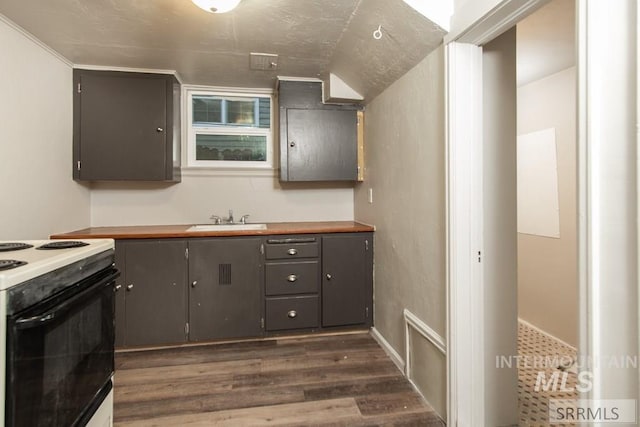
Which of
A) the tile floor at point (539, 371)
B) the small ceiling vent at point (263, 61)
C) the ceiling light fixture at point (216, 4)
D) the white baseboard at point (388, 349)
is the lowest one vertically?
the tile floor at point (539, 371)

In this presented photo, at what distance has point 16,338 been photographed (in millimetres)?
844

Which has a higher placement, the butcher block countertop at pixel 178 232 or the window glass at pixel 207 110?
the window glass at pixel 207 110

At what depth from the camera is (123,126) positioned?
2557 millimetres

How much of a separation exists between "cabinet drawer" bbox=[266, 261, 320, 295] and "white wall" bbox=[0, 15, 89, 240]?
1.62 meters

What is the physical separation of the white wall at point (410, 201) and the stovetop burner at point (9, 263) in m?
1.70

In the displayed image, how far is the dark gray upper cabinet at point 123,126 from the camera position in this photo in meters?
2.52

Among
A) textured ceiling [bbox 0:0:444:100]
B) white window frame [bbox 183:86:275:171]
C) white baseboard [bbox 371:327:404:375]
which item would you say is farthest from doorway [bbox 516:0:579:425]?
white window frame [bbox 183:86:275:171]

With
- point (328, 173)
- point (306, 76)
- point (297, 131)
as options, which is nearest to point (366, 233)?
point (328, 173)

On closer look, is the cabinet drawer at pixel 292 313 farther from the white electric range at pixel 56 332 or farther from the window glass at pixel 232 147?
the window glass at pixel 232 147

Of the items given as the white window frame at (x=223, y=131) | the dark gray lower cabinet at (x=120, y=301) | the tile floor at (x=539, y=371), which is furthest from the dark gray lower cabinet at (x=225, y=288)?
the tile floor at (x=539, y=371)

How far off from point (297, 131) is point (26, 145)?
6.18 ft

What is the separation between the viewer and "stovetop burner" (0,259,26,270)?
2.95 ft

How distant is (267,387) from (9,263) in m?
1.52

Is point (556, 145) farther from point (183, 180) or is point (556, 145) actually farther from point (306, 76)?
point (183, 180)
